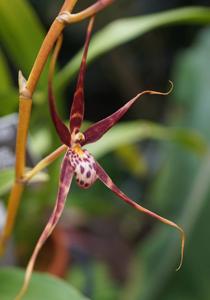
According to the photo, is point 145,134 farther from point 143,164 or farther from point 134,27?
point 143,164

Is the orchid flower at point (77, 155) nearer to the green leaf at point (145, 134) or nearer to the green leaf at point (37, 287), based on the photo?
the green leaf at point (37, 287)

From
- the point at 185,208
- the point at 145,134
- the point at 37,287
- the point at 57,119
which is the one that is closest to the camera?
the point at 57,119

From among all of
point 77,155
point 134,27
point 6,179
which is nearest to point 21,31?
point 134,27

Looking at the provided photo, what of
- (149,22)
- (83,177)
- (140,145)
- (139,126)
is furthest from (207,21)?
(140,145)

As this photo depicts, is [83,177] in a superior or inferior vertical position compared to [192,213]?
superior

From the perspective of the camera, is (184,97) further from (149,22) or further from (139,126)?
(149,22)

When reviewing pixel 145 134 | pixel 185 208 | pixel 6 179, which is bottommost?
pixel 185 208

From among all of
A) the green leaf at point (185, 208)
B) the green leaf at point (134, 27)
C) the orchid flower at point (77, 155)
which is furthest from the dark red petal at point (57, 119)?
the green leaf at point (185, 208)
